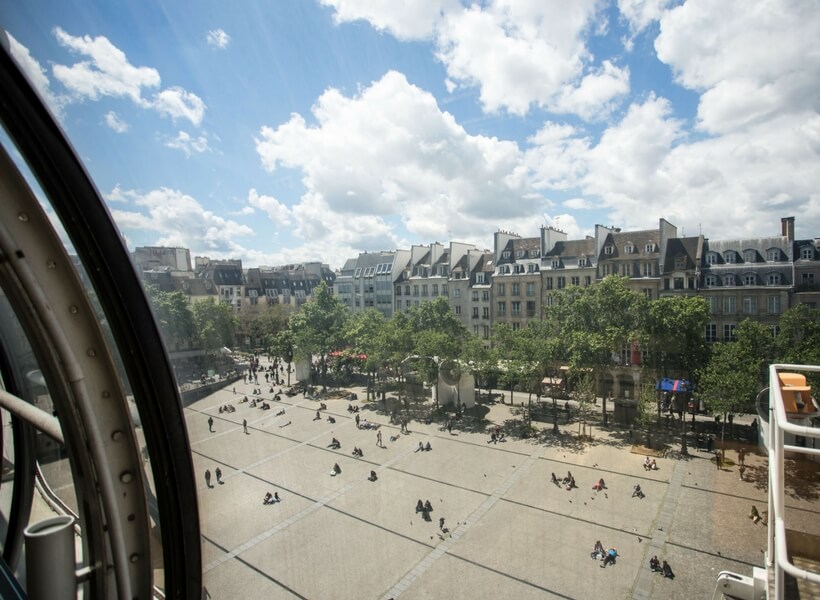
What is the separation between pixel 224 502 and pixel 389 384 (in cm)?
690

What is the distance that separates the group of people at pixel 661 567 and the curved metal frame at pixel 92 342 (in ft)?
18.5

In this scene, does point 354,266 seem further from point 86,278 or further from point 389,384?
point 86,278

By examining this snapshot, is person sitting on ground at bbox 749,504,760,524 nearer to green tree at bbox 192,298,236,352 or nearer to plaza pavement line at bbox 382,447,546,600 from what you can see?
plaza pavement line at bbox 382,447,546,600

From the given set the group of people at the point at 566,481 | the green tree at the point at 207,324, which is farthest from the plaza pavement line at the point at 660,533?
the green tree at the point at 207,324

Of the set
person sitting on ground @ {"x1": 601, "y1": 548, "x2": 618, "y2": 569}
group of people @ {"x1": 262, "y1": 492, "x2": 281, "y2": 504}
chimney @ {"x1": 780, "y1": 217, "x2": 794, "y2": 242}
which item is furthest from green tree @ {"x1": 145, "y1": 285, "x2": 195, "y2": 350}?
chimney @ {"x1": 780, "y1": 217, "x2": 794, "y2": 242}

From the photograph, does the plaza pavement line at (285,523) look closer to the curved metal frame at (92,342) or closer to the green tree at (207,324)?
the green tree at (207,324)

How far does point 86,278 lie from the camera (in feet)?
4.01

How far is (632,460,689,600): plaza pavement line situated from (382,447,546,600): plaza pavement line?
2.05 metres

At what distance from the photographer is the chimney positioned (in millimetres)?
12019

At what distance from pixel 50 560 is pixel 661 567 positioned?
19.8 feet

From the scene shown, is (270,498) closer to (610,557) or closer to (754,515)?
(610,557)

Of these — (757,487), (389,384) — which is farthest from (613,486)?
(389,384)

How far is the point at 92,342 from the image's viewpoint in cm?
118

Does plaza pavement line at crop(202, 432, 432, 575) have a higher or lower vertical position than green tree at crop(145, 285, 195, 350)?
lower
